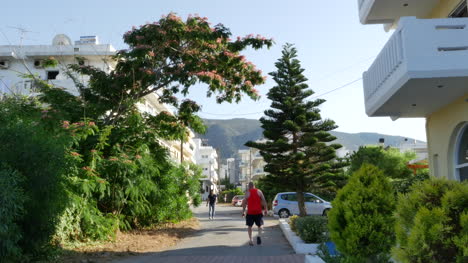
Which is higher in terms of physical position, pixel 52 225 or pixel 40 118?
pixel 40 118

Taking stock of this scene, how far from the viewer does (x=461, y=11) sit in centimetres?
970

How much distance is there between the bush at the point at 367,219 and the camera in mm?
5961

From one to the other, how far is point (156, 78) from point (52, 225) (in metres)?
7.20

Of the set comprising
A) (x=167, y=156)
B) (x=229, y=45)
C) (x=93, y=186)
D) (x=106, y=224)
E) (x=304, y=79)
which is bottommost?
(x=106, y=224)

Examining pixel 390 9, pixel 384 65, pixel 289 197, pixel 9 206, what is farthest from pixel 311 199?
pixel 9 206

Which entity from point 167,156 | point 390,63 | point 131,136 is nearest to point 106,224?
point 131,136

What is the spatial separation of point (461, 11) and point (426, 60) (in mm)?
2976

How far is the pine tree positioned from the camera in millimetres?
26281

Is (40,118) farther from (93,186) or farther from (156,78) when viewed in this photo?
(156,78)

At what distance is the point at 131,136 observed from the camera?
13375 mm

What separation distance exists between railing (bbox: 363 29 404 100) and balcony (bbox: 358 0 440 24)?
6.36 feet

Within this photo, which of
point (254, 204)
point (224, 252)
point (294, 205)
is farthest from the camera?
point (294, 205)

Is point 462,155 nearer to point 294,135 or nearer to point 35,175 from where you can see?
point 35,175

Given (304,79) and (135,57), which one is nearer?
(135,57)
